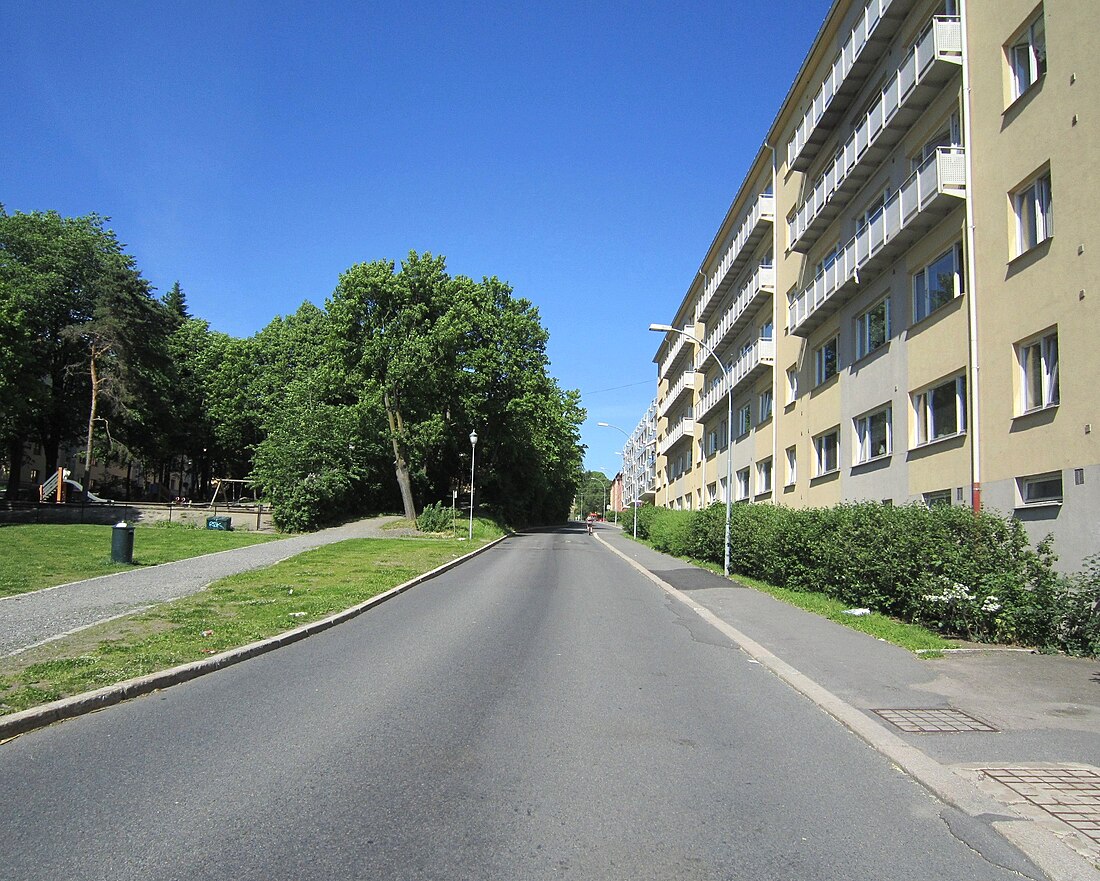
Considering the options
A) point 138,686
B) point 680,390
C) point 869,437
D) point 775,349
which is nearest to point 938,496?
point 869,437

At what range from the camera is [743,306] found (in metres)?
32.5

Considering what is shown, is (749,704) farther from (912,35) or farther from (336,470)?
(336,470)

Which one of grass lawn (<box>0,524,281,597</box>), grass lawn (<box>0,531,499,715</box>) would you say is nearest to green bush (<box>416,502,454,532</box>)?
grass lawn (<box>0,524,281,597</box>)

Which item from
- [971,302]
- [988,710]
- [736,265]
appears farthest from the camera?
[736,265]

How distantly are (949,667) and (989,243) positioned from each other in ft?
28.5

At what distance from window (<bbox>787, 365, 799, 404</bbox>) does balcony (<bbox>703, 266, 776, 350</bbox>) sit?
299cm

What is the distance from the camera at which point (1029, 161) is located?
13.1 meters

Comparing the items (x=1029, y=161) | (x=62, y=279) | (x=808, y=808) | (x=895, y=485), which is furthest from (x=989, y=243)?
(x=62, y=279)

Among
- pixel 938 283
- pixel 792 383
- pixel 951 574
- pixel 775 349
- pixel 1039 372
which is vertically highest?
pixel 775 349

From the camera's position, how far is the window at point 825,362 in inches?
909

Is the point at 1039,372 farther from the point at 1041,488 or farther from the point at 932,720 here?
the point at 932,720

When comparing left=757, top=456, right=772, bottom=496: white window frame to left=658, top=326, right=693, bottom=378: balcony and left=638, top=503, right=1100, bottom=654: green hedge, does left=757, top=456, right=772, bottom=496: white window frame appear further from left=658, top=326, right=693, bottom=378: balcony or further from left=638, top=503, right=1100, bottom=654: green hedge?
left=658, top=326, right=693, bottom=378: balcony

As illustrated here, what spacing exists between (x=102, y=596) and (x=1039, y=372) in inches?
612

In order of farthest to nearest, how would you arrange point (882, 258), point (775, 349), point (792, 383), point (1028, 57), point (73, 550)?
point (775, 349), point (792, 383), point (73, 550), point (882, 258), point (1028, 57)
